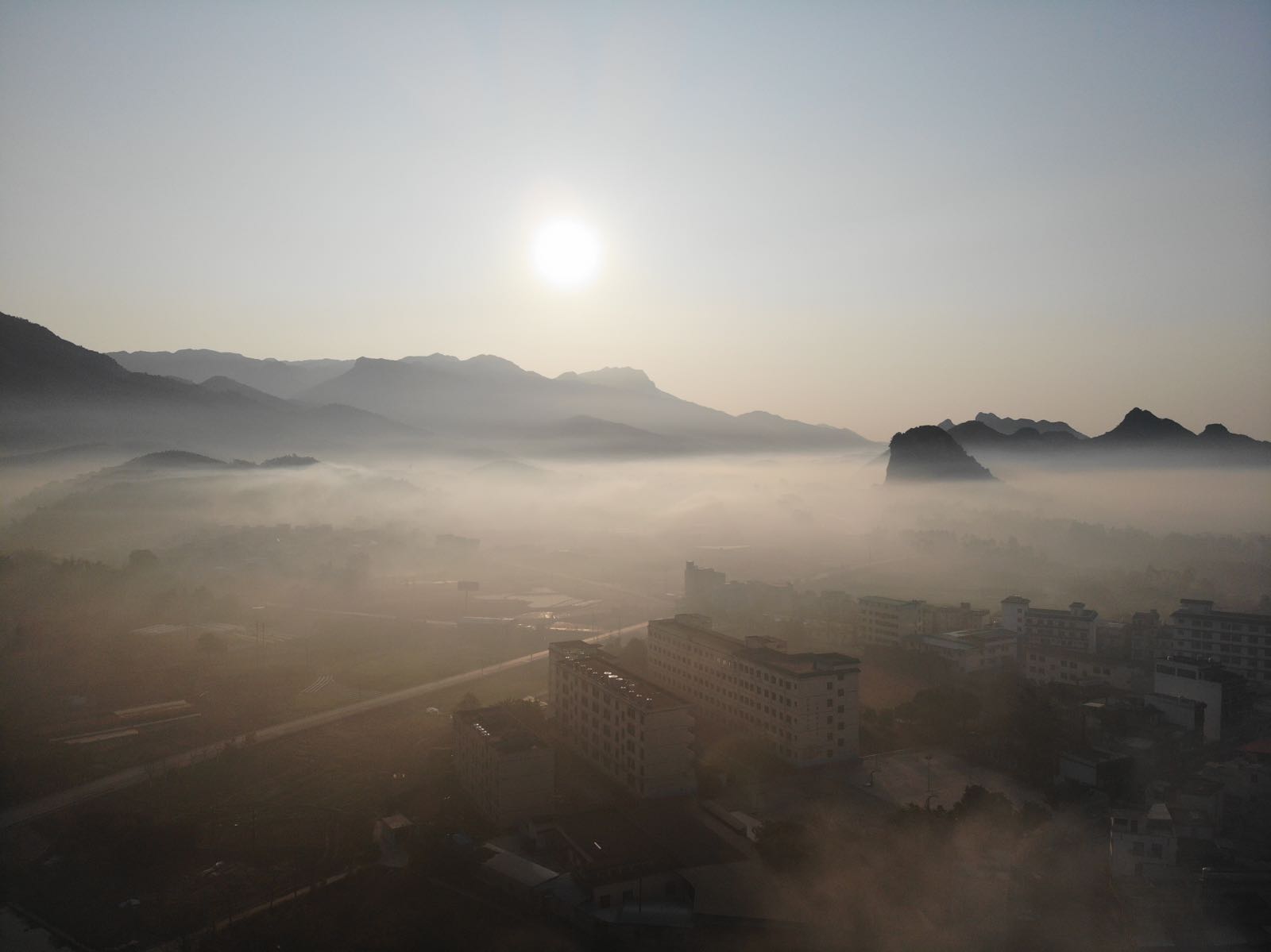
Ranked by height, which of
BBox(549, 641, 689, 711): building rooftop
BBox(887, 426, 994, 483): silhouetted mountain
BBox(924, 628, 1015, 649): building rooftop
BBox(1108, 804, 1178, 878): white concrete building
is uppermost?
BBox(887, 426, 994, 483): silhouetted mountain

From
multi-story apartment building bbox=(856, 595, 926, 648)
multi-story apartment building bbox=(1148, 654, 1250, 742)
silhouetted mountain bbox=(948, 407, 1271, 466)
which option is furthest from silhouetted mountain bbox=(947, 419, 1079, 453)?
multi-story apartment building bbox=(1148, 654, 1250, 742)

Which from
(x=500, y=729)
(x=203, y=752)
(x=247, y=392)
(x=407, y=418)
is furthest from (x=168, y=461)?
(x=407, y=418)

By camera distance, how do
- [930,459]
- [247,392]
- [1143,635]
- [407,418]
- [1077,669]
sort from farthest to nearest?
[407,418] < [247,392] < [930,459] < [1143,635] < [1077,669]

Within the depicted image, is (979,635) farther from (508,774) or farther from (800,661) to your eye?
(508,774)

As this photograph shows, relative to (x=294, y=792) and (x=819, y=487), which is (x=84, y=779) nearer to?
(x=294, y=792)

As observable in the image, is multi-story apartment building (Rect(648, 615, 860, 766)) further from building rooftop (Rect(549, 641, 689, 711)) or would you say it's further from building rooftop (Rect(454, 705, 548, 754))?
building rooftop (Rect(454, 705, 548, 754))
